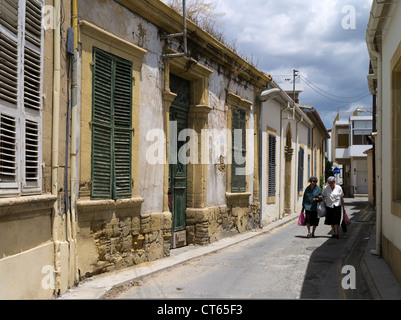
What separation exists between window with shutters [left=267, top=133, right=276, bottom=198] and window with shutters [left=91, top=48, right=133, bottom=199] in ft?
28.1

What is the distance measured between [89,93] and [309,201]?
664cm

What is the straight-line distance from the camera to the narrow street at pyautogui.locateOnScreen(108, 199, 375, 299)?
604cm

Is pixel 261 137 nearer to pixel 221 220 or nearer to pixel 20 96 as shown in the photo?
pixel 221 220

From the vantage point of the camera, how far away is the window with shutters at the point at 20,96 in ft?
15.5

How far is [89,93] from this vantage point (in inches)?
263

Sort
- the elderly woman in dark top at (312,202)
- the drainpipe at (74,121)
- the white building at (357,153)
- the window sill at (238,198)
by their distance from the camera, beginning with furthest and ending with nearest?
the white building at (357,153) < the window sill at (238,198) < the elderly woman in dark top at (312,202) < the drainpipe at (74,121)

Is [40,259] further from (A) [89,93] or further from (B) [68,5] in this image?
(B) [68,5]

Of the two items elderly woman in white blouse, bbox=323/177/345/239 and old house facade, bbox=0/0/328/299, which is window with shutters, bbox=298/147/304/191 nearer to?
old house facade, bbox=0/0/328/299

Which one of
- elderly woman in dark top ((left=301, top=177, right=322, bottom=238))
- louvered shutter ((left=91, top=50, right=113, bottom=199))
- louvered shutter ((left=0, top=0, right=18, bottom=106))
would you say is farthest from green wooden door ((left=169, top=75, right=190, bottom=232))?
louvered shutter ((left=0, top=0, right=18, bottom=106))

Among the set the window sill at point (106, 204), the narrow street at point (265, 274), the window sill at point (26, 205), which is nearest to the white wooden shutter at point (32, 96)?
the window sill at point (26, 205)

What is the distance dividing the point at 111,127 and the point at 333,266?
430 centimetres

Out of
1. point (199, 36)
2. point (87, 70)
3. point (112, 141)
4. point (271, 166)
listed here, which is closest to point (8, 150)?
point (87, 70)

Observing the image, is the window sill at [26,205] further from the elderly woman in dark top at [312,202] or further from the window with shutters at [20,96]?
the elderly woman in dark top at [312,202]

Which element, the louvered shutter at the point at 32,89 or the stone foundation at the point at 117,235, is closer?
the louvered shutter at the point at 32,89
